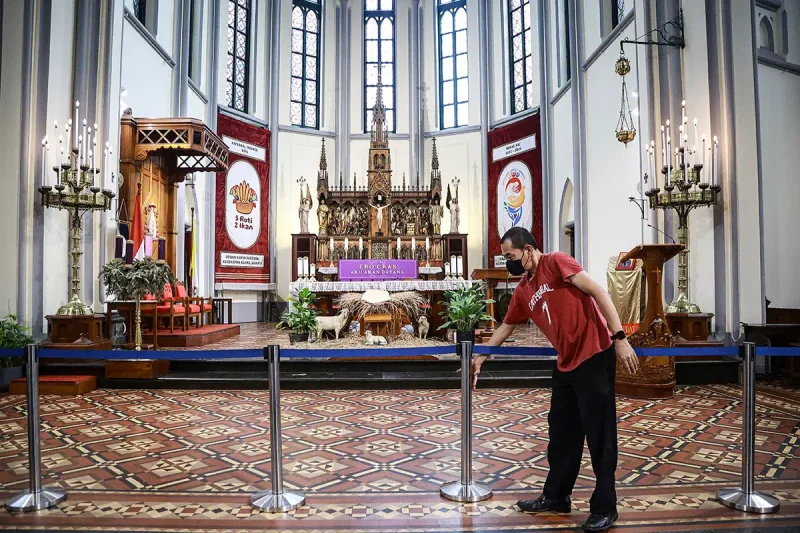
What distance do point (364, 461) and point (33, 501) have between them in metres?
1.87

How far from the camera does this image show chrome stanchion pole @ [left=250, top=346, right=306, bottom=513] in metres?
2.78

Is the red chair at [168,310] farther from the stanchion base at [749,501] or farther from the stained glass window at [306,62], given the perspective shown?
the stained glass window at [306,62]

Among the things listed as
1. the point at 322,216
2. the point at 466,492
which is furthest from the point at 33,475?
the point at 322,216

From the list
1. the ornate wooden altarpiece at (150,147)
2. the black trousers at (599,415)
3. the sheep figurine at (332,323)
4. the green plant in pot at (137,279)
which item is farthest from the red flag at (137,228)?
the black trousers at (599,415)

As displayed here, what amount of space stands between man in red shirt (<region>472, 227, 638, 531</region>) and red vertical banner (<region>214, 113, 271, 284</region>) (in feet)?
Answer: 39.6

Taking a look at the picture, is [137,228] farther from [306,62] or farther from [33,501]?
[306,62]

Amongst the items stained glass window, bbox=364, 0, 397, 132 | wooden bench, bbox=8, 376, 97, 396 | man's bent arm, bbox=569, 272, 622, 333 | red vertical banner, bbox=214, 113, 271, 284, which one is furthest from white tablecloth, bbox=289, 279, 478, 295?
stained glass window, bbox=364, 0, 397, 132

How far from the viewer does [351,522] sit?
8.56ft

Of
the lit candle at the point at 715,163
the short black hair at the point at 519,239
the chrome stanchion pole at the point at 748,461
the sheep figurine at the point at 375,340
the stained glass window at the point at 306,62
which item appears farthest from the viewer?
the stained glass window at the point at 306,62

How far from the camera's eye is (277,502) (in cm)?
279

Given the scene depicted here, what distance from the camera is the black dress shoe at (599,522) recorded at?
244 centimetres

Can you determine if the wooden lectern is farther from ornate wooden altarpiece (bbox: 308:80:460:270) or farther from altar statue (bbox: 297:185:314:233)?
altar statue (bbox: 297:185:314:233)

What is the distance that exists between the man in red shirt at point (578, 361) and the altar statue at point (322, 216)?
11.1 metres

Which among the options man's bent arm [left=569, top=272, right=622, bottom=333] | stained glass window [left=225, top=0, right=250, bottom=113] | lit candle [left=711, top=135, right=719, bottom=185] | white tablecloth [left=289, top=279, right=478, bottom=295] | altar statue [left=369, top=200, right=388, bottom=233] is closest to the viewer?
man's bent arm [left=569, top=272, right=622, bottom=333]
